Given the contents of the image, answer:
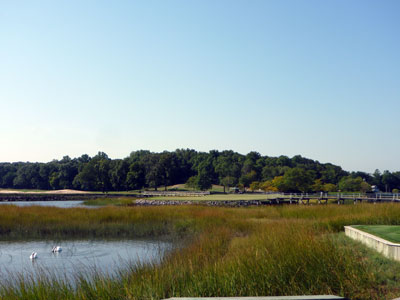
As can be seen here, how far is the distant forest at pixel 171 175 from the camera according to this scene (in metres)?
92.1

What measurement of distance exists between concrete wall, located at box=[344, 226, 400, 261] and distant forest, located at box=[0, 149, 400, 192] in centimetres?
6766

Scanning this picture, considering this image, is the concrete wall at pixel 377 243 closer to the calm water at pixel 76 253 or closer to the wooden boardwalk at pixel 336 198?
the calm water at pixel 76 253

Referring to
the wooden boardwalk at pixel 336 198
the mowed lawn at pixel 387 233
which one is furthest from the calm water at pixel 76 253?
the wooden boardwalk at pixel 336 198

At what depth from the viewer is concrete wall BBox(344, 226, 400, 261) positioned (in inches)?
331

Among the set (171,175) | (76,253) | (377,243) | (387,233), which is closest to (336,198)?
(387,233)

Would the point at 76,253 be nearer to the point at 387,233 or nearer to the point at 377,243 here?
the point at 377,243

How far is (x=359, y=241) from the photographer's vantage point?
1072 cm

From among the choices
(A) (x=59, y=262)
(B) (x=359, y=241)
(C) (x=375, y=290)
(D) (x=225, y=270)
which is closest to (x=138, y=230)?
(A) (x=59, y=262)

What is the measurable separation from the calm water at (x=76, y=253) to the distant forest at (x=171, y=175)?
64.8 meters

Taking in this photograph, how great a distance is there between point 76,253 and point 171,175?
96.2m

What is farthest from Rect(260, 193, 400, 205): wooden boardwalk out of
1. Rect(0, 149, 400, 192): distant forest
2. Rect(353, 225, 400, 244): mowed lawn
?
Rect(353, 225, 400, 244): mowed lawn

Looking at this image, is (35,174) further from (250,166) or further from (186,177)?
(250,166)

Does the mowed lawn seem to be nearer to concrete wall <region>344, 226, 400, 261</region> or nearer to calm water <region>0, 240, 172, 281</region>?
concrete wall <region>344, 226, 400, 261</region>

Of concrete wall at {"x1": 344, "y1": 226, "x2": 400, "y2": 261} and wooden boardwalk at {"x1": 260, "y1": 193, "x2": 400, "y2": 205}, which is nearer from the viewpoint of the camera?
concrete wall at {"x1": 344, "y1": 226, "x2": 400, "y2": 261}
